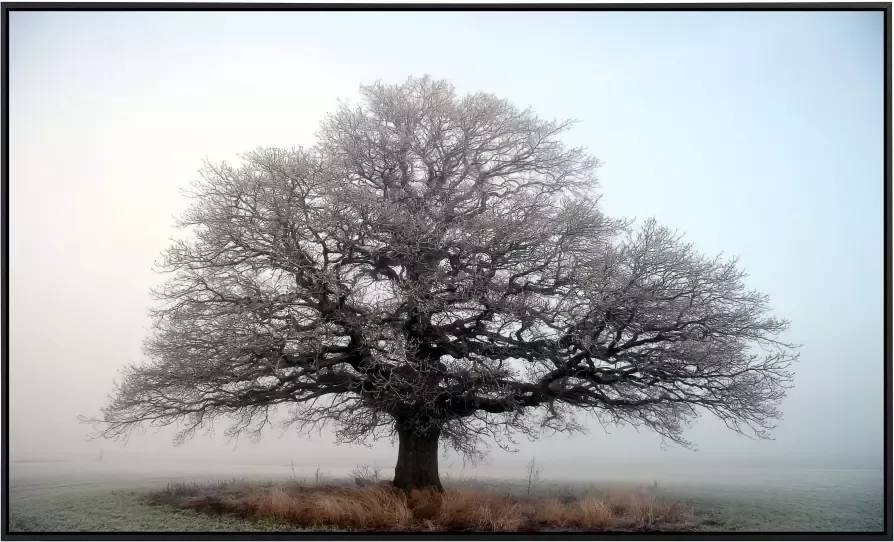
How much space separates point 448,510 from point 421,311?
2695 millimetres

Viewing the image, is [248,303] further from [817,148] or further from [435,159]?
[817,148]

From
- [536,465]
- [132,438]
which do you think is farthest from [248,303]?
[536,465]

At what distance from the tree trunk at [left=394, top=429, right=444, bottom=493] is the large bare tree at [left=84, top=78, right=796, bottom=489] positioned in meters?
0.03

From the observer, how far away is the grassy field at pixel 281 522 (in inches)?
392

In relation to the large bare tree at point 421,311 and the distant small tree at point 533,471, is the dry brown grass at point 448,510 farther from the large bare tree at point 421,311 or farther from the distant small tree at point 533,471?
the large bare tree at point 421,311

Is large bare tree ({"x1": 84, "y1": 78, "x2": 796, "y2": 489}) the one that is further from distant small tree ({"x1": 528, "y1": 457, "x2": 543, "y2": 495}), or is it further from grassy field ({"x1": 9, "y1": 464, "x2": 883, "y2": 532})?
grassy field ({"x1": 9, "y1": 464, "x2": 883, "y2": 532})

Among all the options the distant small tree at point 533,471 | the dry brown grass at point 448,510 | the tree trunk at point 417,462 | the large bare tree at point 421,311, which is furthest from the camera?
the distant small tree at point 533,471

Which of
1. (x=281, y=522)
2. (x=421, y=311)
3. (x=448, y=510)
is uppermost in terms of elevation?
(x=421, y=311)

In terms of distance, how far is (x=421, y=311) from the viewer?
32.9 ft

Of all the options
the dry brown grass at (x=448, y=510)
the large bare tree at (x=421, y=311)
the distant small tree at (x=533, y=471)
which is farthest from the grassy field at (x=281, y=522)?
the large bare tree at (x=421, y=311)

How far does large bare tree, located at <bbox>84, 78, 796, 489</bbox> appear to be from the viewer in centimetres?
1014

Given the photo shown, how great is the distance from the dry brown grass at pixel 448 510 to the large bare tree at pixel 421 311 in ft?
2.27

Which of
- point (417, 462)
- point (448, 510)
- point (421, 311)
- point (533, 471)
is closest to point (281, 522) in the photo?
point (417, 462)

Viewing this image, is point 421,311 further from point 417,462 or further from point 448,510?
point 448,510
